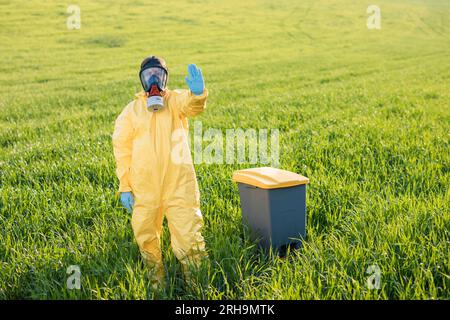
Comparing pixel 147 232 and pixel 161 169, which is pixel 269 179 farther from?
pixel 147 232

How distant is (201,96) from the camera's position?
10.6ft

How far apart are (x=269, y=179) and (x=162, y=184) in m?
0.79

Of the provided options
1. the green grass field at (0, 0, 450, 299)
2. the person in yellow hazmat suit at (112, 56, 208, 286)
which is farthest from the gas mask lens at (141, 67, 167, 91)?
the green grass field at (0, 0, 450, 299)

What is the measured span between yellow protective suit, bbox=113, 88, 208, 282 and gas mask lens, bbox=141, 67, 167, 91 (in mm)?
158

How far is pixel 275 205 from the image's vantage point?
11.3ft

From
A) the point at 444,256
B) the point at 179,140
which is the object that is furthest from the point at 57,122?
the point at 444,256

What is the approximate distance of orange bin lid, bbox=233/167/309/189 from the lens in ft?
11.1

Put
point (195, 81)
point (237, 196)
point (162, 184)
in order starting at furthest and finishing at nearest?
1. point (237, 196)
2. point (162, 184)
3. point (195, 81)

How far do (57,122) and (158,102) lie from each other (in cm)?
683

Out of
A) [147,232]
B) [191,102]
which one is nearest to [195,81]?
[191,102]

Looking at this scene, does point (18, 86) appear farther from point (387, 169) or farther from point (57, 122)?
point (387, 169)

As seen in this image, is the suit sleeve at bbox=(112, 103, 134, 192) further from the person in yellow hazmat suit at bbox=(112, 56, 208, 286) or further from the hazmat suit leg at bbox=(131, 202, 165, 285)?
the hazmat suit leg at bbox=(131, 202, 165, 285)

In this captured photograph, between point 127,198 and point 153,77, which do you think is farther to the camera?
point 127,198
